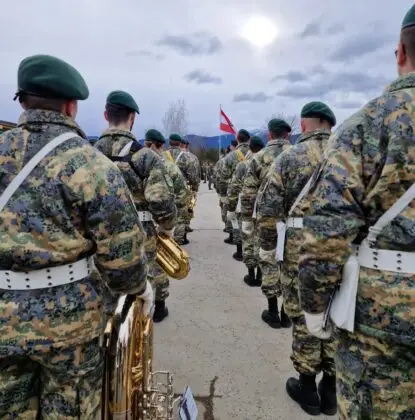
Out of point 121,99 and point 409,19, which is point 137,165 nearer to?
point 121,99

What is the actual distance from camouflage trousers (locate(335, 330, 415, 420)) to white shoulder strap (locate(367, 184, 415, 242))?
17.4 inches

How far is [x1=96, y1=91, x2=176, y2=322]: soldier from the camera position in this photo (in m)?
3.53

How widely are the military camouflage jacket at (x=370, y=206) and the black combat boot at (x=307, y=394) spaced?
5.35 ft

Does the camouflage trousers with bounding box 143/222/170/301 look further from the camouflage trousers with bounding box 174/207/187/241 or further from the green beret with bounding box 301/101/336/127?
the camouflage trousers with bounding box 174/207/187/241

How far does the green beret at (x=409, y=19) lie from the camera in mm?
1581

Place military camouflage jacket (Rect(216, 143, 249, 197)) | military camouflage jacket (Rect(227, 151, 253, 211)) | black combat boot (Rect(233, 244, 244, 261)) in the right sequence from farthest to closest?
1. military camouflage jacket (Rect(216, 143, 249, 197))
2. black combat boot (Rect(233, 244, 244, 261))
3. military camouflage jacket (Rect(227, 151, 253, 211))

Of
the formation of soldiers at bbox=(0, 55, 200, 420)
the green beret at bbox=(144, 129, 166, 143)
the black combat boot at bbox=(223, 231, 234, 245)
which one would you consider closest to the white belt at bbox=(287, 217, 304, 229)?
the formation of soldiers at bbox=(0, 55, 200, 420)

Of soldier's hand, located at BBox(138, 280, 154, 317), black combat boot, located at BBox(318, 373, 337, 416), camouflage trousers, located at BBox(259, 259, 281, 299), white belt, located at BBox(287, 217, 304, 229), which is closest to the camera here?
soldier's hand, located at BBox(138, 280, 154, 317)

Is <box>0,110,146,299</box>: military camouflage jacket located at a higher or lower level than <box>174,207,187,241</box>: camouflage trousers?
higher

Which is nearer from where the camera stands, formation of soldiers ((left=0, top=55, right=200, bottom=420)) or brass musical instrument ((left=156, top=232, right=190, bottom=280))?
formation of soldiers ((left=0, top=55, right=200, bottom=420))

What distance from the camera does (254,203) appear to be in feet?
17.6

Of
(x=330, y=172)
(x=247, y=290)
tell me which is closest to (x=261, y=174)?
(x=247, y=290)

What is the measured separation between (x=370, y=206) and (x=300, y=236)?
1551 mm

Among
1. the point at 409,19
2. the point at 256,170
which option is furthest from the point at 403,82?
the point at 256,170
